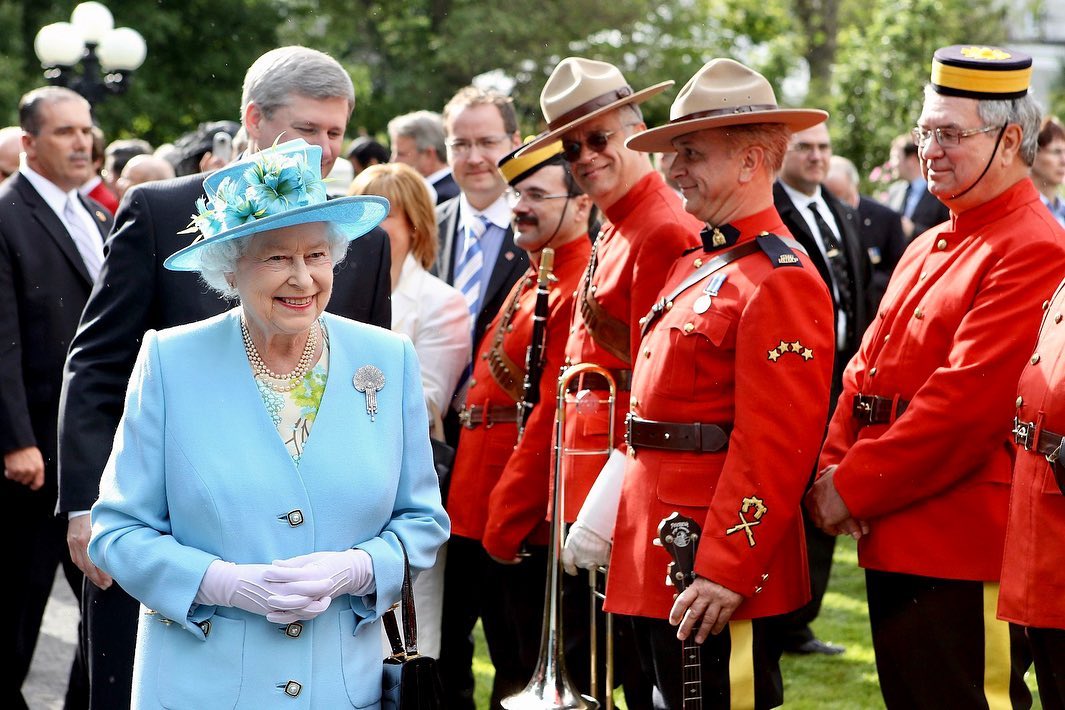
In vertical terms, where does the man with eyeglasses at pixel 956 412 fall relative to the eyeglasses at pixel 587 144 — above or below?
below

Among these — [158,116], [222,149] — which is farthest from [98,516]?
[158,116]

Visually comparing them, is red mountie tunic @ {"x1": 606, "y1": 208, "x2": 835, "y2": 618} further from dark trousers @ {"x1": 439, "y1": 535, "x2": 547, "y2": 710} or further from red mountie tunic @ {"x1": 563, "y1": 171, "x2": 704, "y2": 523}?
dark trousers @ {"x1": 439, "y1": 535, "x2": 547, "y2": 710}

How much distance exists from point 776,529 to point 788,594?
0.89 feet

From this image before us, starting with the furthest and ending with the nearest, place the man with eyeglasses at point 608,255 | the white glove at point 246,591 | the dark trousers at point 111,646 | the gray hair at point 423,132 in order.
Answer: the gray hair at point 423,132 < the man with eyeglasses at point 608,255 < the dark trousers at point 111,646 < the white glove at point 246,591

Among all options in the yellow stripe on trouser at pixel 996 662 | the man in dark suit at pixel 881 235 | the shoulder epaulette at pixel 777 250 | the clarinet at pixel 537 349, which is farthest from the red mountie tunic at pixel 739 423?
the man in dark suit at pixel 881 235

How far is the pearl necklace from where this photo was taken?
130 inches

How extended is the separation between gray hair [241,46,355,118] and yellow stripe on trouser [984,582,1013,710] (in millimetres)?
2436

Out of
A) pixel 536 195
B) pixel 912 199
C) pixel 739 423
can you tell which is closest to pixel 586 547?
pixel 739 423

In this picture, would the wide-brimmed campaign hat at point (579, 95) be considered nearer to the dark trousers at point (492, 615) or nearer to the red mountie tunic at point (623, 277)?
the red mountie tunic at point (623, 277)

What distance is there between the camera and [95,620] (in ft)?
13.8

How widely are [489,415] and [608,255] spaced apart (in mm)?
944

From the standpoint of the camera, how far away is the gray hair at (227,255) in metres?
3.29

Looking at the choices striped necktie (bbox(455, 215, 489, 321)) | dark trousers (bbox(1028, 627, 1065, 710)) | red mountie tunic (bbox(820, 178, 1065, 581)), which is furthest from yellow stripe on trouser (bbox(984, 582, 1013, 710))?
striped necktie (bbox(455, 215, 489, 321))

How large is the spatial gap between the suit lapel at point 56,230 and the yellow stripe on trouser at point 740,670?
138 inches
